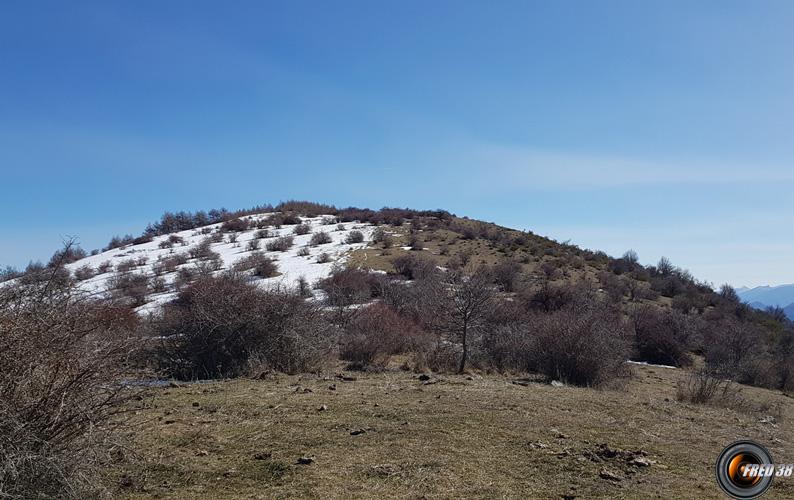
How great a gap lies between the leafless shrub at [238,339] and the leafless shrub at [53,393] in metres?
7.89

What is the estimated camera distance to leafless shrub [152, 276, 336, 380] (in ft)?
41.5

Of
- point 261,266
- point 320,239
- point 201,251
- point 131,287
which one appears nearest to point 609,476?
point 131,287

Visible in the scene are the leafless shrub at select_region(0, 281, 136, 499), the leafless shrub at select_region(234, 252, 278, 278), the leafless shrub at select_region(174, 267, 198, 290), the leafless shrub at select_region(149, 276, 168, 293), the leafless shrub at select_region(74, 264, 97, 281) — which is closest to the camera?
the leafless shrub at select_region(0, 281, 136, 499)

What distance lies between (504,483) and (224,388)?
6396 mm

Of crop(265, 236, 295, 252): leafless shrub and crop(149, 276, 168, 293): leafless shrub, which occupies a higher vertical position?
crop(265, 236, 295, 252): leafless shrub

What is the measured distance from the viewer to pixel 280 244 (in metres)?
34.2

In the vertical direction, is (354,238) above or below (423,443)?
above

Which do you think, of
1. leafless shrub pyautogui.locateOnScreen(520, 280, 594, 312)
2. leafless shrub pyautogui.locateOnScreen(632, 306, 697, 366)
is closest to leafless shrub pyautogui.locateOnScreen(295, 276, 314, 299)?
leafless shrub pyautogui.locateOnScreen(520, 280, 594, 312)

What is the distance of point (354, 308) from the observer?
17.7m

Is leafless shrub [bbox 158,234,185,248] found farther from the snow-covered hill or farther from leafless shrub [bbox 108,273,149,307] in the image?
leafless shrub [bbox 108,273,149,307]

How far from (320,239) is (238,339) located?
2363 cm

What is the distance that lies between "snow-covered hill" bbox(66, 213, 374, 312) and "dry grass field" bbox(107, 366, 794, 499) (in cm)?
1412

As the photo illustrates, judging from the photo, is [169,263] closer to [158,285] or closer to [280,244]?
[158,285]

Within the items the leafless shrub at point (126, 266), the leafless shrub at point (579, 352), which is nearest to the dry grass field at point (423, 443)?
the leafless shrub at point (579, 352)
